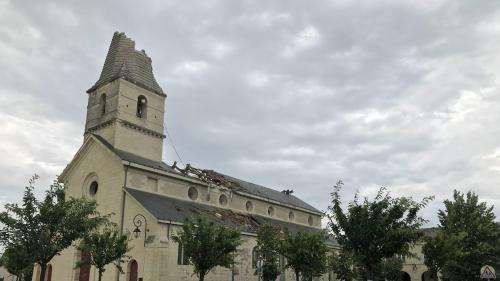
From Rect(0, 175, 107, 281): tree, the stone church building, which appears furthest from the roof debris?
Rect(0, 175, 107, 281): tree

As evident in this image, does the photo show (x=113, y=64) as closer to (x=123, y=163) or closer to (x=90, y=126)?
(x=90, y=126)

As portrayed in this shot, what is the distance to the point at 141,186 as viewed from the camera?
35500mm

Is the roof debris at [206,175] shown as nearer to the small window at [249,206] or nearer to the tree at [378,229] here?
the small window at [249,206]

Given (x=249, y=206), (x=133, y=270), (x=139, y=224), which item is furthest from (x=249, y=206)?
(x=133, y=270)

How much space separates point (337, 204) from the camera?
72.2 ft

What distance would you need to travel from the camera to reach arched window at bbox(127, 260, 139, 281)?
30625mm

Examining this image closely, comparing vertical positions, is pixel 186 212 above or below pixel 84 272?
above

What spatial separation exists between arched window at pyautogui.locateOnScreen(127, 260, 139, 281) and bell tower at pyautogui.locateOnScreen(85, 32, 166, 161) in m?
10.6

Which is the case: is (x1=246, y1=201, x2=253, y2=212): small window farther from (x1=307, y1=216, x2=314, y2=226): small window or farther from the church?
(x1=307, y1=216, x2=314, y2=226): small window

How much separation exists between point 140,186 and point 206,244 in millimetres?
11768

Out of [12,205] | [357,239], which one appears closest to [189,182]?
[12,205]

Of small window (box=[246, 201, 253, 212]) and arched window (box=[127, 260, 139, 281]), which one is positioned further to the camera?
small window (box=[246, 201, 253, 212])

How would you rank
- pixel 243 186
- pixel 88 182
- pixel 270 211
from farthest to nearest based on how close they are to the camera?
pixel 270 211, pixel 243 186, pixel 88 182

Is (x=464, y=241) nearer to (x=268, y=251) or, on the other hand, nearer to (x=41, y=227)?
(x=268, y=251)
